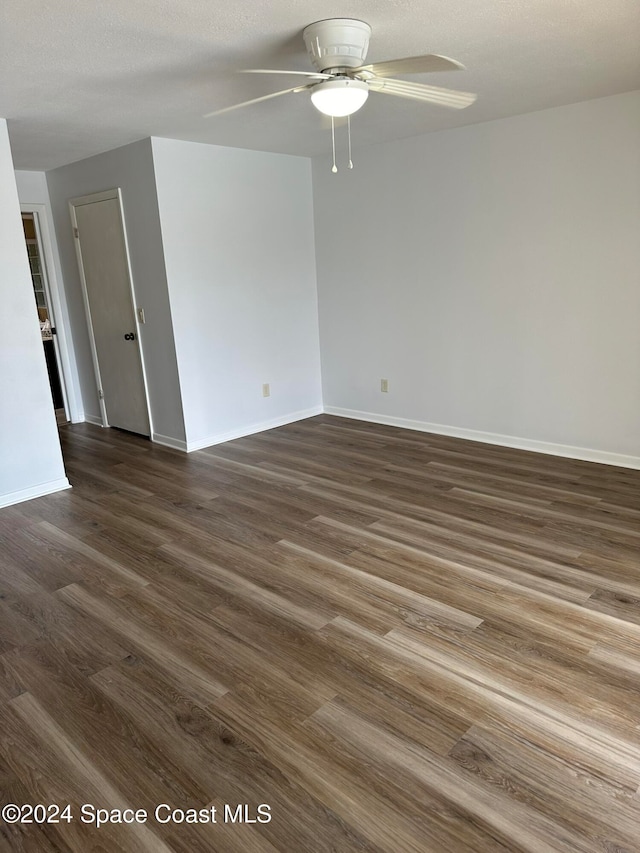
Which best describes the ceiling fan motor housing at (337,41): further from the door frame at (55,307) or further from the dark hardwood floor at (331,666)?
the door frame at (55,307)

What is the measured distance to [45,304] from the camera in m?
5.89

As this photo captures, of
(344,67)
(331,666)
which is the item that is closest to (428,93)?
(344,67)

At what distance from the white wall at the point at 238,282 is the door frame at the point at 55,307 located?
1.80 meters

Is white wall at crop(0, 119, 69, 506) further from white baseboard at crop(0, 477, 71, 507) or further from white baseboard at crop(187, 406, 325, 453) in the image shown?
white baseboard at crop(187, 406, 325, 453)

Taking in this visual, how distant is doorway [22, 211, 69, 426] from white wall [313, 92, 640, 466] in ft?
8.64

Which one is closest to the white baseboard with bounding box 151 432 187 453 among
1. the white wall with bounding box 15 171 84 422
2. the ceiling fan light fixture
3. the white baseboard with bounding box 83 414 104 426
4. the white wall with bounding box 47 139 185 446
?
the white wall with bounding box 47 139 185 446

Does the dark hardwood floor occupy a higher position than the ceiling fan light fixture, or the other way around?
the ceiling fan light fixture

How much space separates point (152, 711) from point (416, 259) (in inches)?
154

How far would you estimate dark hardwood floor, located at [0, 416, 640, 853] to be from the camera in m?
1.59

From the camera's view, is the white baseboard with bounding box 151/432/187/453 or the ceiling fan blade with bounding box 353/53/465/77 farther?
the white baseboard with bounding box 151/432/187/453

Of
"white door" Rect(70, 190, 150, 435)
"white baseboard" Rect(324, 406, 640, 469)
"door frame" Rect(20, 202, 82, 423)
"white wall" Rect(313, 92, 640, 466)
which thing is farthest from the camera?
"door frame" Rect(20, 202, 82, 423)

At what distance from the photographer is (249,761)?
69.8 inches

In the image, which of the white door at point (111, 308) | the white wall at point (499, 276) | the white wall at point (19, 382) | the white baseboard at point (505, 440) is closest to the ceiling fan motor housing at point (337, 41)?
the white wall at point (499, 276)

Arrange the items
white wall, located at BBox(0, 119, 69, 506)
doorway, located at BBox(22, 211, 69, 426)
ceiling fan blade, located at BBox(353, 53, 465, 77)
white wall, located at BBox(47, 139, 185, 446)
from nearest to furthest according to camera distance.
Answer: ceiling fan blade, located at BBox(353, 53, 465, 77)
white wall, located at BBox(0, 119, 69, 506)
white wall, located at BBox(47, 139, 185, 446)
doorway, located at BBox(22, 211, 69, 426)
